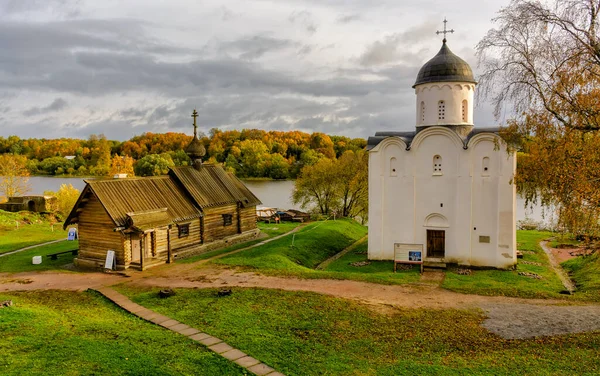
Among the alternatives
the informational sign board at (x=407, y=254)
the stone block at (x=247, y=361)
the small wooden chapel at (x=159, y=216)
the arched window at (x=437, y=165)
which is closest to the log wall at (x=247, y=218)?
the small wooden chapel at (x=159, y=216)

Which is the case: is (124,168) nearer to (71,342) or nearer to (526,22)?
(71,342)

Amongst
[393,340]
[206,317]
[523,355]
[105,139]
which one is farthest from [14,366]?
[105,139]

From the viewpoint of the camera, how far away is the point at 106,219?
1784cm

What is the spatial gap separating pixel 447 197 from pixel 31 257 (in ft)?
64.3

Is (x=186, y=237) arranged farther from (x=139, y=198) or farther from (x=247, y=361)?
(x=247, y=361)

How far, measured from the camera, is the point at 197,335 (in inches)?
410

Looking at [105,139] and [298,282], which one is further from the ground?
[105,139]

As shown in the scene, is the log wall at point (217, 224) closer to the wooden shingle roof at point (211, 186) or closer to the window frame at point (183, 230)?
the wooden shingle roof at point (211, 186)

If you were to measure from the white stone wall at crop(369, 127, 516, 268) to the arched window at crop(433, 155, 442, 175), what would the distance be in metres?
0.05

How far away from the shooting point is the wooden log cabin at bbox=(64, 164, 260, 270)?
1773 centimetres

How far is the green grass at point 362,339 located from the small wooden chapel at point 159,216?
480 cm

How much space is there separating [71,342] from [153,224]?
29.1 ft

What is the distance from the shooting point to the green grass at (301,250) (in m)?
18.5

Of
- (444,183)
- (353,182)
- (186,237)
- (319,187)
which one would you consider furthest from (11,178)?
(444,183)
